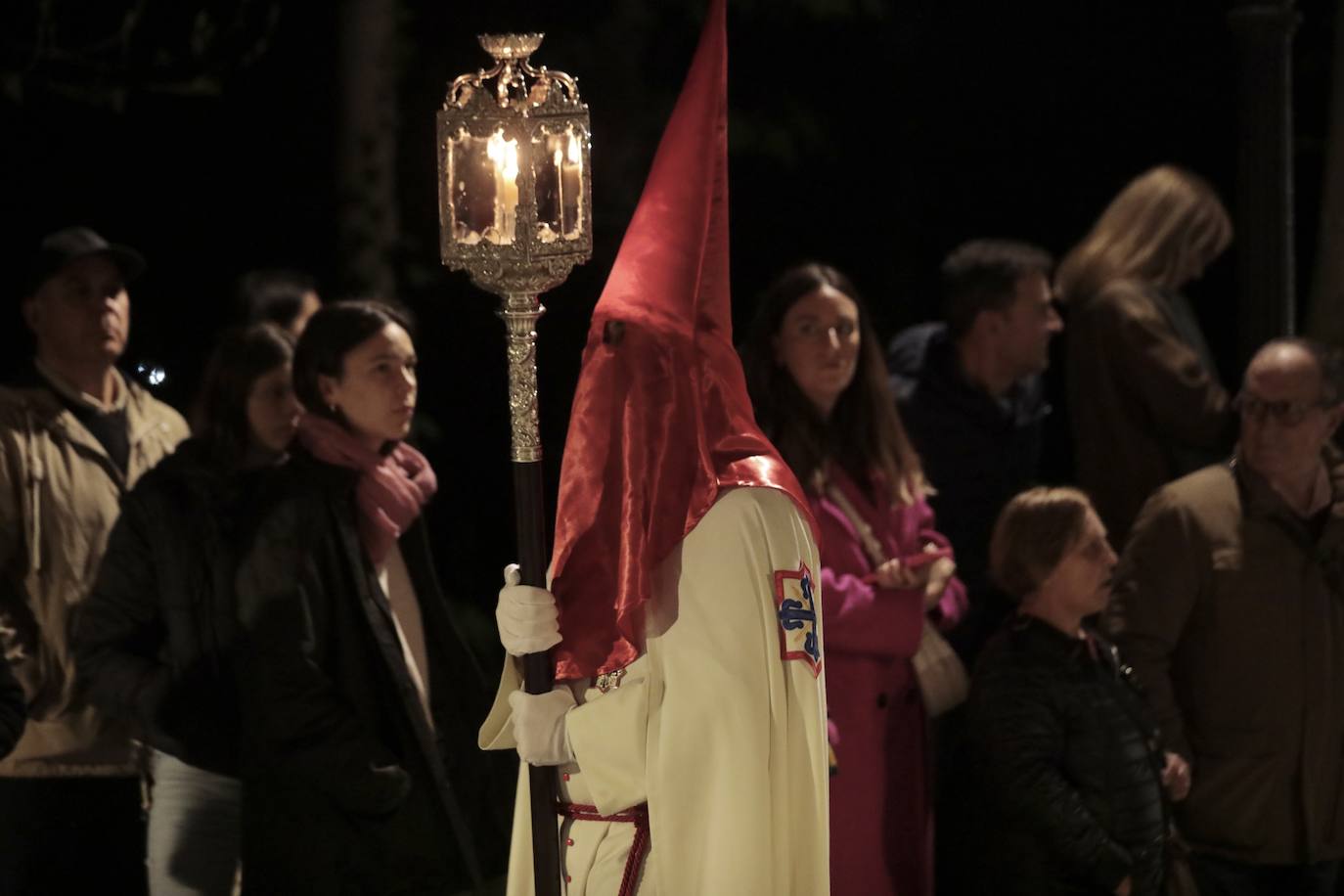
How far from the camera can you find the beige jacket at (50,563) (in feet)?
17.6

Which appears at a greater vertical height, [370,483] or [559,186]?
[559,186]

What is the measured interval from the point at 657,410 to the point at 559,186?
445 millimetres

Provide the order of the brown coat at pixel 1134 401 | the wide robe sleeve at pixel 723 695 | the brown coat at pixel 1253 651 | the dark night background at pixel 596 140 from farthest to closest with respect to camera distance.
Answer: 1. the dark night background at pixel 596 140
2. the brown coat at pixel 1134 401
3. the brown coat at pixel 1253 651
4. the wide robe sleeve at pixel 723 695

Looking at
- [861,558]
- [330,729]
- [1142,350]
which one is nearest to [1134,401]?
[1142,350]

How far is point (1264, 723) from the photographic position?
17.5 feet

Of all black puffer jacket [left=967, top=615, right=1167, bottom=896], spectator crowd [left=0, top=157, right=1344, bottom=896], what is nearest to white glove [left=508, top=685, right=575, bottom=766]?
spectator crowd [left=0, top=157, right=1344, bottom=896]

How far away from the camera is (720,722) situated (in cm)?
371

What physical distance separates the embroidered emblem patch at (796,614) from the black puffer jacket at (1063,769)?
49.4 inches

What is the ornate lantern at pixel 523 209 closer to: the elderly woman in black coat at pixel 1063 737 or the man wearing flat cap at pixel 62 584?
the elderly woman in black coat at pixel 1063 737

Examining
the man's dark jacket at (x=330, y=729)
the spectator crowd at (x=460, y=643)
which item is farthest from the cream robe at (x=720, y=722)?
the man's dark jacket at (x=330, y=729)

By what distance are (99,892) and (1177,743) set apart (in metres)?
2.83

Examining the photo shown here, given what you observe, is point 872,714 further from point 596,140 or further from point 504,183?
point 596,140

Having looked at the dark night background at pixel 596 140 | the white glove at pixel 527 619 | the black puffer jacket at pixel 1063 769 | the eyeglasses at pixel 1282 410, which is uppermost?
the dark night background at pixel 596 140

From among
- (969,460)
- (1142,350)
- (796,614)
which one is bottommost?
(796,614)
